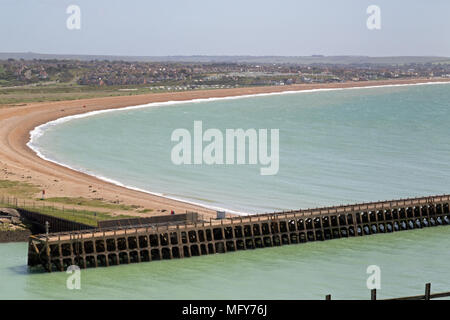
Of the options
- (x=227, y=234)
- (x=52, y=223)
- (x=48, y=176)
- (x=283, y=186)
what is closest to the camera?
(x=227, y=234)

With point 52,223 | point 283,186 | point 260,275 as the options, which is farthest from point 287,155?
point 260,275

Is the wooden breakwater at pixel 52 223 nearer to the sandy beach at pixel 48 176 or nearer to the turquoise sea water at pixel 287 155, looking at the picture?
the sandy beach at pixel 48 176

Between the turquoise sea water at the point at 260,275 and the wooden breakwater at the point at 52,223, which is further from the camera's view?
the wooden breakwater at the point at 52,223

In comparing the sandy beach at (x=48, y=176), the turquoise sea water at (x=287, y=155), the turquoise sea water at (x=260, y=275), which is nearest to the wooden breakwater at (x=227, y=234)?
the turquoise sea water at (x=260, y=275)

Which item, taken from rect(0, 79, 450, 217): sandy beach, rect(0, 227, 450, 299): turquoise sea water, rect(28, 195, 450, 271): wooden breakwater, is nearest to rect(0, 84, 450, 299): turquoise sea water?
rect(0, 227, 450, 299): turquoise sea water

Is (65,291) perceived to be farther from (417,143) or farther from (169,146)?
(417,143)

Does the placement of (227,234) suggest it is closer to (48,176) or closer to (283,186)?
(283,186)

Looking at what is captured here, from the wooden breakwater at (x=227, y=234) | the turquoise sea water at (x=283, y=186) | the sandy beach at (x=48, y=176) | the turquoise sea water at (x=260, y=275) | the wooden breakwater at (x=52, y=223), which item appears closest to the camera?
the turquoise sea water at (x=260, y=275)
